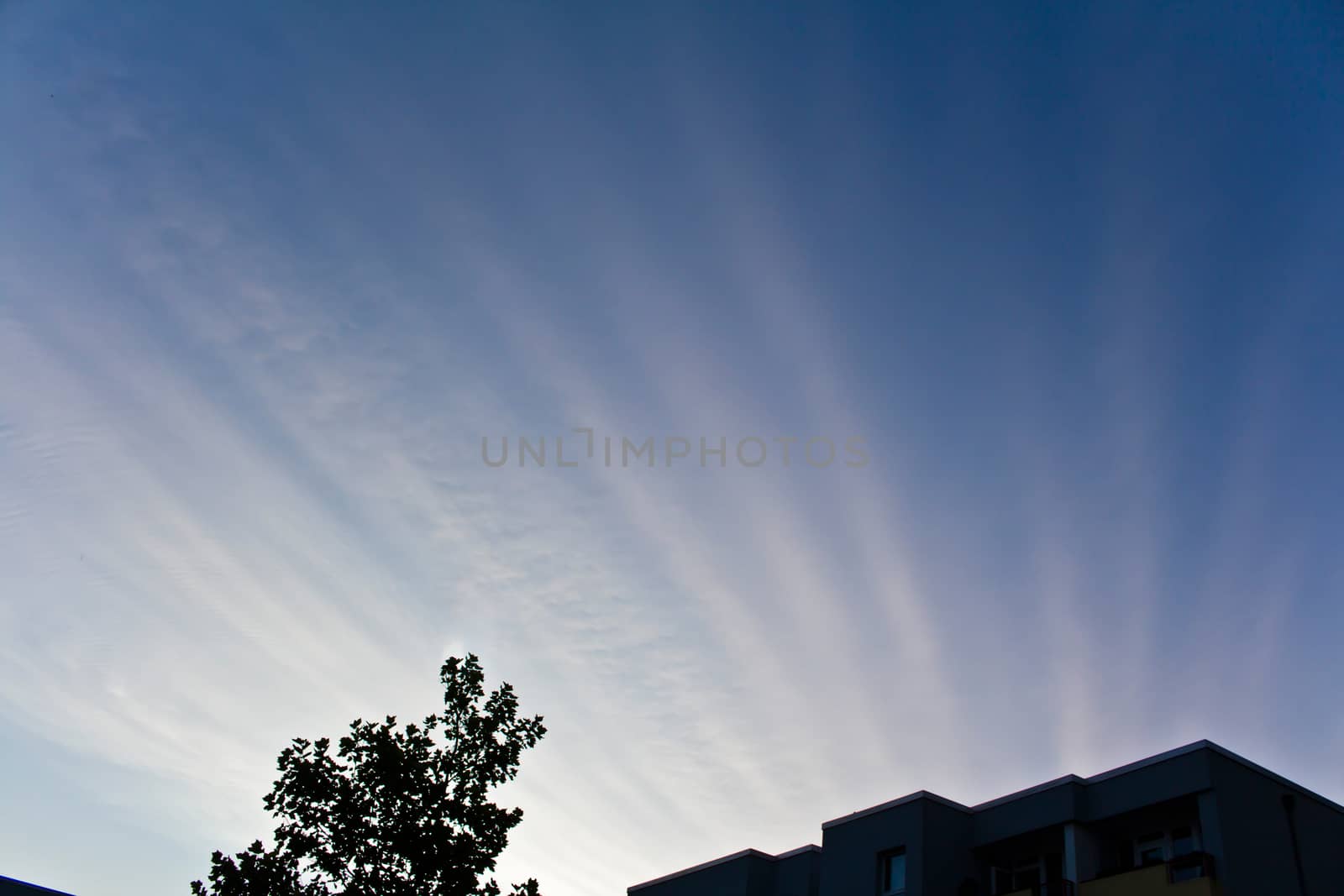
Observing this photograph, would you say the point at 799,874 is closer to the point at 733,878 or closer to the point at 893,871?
the point at 733,878

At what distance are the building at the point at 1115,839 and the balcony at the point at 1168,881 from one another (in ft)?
0.08

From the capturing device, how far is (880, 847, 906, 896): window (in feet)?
83.6

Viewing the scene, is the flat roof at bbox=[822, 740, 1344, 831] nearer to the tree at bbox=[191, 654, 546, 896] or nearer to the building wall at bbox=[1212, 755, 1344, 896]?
the building wall at bbox=[1212, 755, 1344, 896]

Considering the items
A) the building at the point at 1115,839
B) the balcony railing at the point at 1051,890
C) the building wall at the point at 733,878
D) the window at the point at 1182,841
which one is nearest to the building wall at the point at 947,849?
the building at the point at 1115,839

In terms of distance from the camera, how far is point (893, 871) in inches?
1021

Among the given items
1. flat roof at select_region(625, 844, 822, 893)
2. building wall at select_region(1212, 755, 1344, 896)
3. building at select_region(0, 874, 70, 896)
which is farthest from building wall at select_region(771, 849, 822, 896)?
building at select_region(0, 874, 70, 896)

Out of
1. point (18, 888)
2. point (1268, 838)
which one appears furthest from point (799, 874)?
point (18, 888)

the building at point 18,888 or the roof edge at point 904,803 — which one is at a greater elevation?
the roof edge at point 904,803

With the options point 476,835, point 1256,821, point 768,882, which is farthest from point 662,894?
point 1256,821

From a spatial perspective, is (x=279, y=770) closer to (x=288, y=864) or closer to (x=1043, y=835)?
(x=288, y=864)

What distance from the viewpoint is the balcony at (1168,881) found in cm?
2012

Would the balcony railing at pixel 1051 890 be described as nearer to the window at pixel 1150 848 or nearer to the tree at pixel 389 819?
the window at pixel 1150 848

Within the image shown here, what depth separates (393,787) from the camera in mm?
19391

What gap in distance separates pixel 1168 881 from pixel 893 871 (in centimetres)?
723
